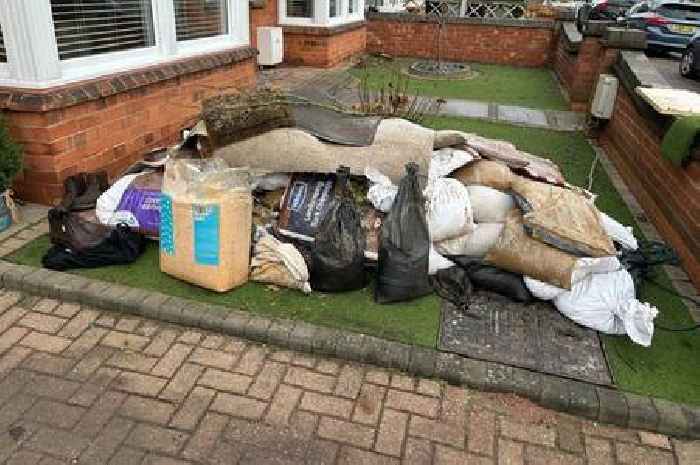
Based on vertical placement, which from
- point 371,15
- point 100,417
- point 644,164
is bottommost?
point 100,417

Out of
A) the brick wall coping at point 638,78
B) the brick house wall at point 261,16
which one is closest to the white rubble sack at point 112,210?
the brick wall coping at point 638,78

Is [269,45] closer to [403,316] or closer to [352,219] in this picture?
[352,219]

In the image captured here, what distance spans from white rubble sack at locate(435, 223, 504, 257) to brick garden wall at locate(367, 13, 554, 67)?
1084 centimetres

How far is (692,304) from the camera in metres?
3.70

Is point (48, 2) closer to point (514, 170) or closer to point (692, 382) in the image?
point (514, 170)

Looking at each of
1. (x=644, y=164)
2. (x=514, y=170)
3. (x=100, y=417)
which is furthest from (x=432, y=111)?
(x=100, y=417)

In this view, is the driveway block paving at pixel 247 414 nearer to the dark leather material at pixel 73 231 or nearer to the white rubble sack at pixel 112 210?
the dark leather material at pixel 73 231

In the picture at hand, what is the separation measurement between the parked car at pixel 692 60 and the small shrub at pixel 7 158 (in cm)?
1175

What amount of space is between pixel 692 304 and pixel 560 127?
4.73 m

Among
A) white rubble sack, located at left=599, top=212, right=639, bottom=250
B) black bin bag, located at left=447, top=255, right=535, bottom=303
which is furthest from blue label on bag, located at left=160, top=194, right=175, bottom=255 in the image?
white rubble sack, located at left=599, top=212, right=639, bottom=250

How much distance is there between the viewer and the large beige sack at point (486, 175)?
13.2 ft

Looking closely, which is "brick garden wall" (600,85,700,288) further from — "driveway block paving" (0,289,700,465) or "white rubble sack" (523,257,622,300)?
"driveway block paving" (0,289,700,465)

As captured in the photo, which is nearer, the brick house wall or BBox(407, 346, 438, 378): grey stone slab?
BBox(407, 346, 438, 378): grey stone slab

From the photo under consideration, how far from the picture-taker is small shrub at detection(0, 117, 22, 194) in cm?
380
